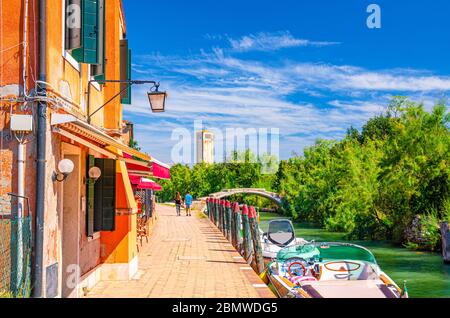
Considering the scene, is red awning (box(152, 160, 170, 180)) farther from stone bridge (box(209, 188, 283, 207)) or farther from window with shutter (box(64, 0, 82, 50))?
stone bridge (box(209, 188, 283, 207))

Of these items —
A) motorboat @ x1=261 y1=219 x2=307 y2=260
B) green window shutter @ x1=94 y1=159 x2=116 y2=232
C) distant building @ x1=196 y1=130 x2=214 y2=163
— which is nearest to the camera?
green window shutter @ x1=94 y1=159 x2=116 y2=232

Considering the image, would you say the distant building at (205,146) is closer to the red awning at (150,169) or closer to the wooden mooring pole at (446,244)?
the wooden mooring pole at (446,244)

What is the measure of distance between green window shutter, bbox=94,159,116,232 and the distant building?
93077 millimetres

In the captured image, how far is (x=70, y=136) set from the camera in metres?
7.14

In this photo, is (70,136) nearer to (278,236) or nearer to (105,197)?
(105,197)

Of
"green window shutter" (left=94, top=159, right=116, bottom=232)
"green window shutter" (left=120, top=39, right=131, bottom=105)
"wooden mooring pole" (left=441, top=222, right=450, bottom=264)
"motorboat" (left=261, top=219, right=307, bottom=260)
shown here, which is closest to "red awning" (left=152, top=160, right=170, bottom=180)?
"green window shutter" (left=120, top=39, right=131, bottom=105)

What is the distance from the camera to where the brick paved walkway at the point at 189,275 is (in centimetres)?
987

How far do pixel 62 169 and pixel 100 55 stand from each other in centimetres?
267

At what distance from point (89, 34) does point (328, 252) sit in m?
7.85

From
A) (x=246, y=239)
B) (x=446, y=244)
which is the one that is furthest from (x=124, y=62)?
(x=446, y=244)

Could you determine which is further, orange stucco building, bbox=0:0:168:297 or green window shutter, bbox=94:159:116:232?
green window shutter, bbox=94:159:116:232

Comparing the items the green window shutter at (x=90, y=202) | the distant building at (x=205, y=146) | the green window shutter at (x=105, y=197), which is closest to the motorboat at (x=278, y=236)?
the green window shutter at (x=105, y=197)

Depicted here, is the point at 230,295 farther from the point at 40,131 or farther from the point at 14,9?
the point at 14,9

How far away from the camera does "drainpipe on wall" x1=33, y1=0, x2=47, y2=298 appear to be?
6684 mm
